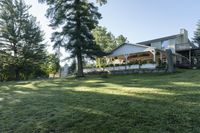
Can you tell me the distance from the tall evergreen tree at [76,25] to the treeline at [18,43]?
9.05 m

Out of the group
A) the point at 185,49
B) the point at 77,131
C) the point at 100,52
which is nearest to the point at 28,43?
the point at 100,52

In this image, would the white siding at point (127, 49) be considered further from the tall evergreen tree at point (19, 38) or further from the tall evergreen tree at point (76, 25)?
the tall evergreen tree at point (19, 38)

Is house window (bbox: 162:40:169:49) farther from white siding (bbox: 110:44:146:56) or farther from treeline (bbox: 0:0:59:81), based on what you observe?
treeline (bbox: 0:0:59:81)

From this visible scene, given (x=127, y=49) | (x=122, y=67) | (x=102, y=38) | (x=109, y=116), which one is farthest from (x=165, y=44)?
(x=109, y=116)

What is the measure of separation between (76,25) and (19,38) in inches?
534

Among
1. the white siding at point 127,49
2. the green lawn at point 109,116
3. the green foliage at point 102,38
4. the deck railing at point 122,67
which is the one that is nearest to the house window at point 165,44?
the white siding at point 127,49

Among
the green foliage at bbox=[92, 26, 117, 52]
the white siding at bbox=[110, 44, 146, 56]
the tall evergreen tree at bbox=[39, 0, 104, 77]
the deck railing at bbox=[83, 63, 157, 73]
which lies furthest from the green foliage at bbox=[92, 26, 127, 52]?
the tall evergreen tree at bbox=[39, 0, 104, 77]

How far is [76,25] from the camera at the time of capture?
84.3 feet

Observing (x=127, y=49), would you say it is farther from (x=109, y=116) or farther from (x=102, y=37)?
(x=109, y=116)

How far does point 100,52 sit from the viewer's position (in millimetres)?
25531

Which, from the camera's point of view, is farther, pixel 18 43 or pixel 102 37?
pixel 102 37

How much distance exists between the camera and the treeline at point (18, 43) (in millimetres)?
34656

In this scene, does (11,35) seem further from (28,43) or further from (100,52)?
(100,52)

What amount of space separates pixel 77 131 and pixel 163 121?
2061 mm
